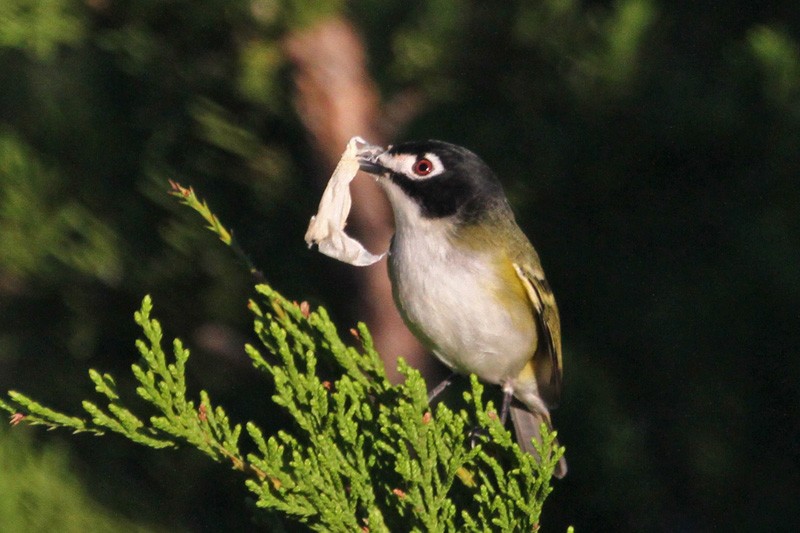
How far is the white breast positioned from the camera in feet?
11.3

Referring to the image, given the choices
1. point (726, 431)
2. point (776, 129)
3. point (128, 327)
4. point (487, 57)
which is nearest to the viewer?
point (776, 129)

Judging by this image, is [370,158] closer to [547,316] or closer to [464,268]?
[464,268]

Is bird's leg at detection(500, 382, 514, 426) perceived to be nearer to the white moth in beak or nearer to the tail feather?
the tail feather

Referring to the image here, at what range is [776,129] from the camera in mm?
3188

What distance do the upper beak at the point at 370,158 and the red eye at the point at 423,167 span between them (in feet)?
0.34

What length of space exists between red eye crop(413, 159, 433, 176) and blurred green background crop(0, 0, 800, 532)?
0.95 feet

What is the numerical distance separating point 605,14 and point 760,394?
1.34 m

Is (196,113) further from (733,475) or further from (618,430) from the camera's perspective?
(733,475)

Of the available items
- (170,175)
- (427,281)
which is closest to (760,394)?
(427,281)

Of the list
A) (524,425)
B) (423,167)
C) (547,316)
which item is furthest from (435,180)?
(524,425)

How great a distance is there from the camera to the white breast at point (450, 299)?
3.44m

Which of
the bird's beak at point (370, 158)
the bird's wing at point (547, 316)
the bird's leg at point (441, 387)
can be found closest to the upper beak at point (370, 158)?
the bird's beak at point (370, 158)

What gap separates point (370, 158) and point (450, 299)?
0.50 meters

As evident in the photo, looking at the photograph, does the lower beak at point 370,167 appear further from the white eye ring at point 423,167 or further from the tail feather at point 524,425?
the tail feather at point 524,425
